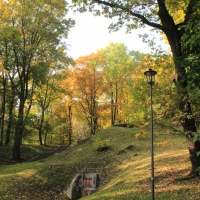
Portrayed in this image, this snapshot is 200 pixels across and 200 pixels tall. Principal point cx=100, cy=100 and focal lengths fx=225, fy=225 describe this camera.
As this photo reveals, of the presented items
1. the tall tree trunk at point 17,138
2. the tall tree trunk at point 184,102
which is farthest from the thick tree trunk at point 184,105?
the tall tree trunk at point 17,138

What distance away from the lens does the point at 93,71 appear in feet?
87.3

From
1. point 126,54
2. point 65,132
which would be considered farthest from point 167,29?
point 65,132

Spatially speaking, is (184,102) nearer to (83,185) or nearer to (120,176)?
(120,176)

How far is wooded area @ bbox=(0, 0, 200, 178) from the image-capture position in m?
7.39

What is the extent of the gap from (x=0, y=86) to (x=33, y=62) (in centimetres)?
509

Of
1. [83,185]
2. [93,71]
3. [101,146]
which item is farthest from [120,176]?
[93,71]

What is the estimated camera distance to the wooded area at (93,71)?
739 centimetres

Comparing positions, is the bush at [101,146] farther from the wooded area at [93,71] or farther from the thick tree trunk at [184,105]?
the thick tree trunk at [184,105]

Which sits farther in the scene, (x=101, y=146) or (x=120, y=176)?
(x=101, y=146)

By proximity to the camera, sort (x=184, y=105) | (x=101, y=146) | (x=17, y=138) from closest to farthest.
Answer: (x=184, y=105)
(x=101, y=146)
(x=17, y=138)

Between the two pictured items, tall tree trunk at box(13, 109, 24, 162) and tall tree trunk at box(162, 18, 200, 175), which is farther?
tall tree trunk at box(13, 109, 24, 162)

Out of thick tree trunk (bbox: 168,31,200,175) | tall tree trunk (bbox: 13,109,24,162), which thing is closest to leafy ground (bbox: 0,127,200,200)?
thick tree trunk (bbox: 168,31,200,175)

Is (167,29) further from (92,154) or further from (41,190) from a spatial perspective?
(92,154)

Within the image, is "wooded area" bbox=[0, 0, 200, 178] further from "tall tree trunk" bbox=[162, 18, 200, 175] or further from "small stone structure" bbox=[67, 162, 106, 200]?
"small stone structure" bbox=[67, 162, 106, 200]
